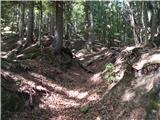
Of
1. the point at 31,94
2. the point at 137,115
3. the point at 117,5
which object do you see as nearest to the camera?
the point at 137,115

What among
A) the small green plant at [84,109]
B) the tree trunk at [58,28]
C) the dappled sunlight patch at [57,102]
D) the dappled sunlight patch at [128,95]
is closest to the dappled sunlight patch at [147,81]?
the dappled sunlight patch at [128,95]

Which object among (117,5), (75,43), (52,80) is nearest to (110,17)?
(117,5)

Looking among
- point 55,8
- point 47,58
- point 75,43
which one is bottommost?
point 75,43

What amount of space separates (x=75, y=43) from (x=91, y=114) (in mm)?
27884

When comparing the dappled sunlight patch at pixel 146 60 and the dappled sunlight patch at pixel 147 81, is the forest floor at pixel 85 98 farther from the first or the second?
the dappled sunlight patch at pixel 146 60

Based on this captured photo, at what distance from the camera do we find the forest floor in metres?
10.2

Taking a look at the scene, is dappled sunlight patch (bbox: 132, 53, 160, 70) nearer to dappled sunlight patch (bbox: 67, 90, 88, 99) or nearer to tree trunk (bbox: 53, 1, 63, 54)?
dappled sunlight patch (bbox: 67, 90, 88, 99)

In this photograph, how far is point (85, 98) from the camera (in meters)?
13.6

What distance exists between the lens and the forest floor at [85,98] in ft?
33.6

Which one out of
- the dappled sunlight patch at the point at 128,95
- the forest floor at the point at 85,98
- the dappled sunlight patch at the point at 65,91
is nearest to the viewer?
the forest floor at the point at 85,98

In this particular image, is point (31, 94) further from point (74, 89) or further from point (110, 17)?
point (110, 17)

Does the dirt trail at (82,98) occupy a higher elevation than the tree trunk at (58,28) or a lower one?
lower

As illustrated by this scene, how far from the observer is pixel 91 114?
11.2 metres

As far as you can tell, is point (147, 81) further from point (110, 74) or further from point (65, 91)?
point (65, 91)
